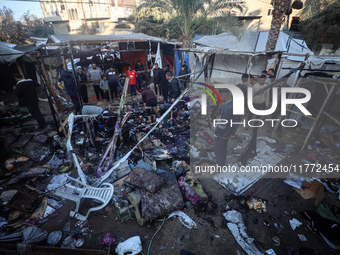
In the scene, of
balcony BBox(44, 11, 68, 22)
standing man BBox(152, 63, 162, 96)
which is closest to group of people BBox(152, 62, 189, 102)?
standing man BBox(152, 63, 162, 96)

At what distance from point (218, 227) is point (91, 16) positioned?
35.7 meters

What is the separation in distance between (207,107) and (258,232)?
4.39m

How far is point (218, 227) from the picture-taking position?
10.8 feet

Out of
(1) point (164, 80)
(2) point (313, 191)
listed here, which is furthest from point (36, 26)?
(2) point (313, 191)

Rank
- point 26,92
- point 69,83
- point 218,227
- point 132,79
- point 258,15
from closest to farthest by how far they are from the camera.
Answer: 1. point 218,227
2. point 26,92
3. point 69,83
4. point 132,79
5. point 258,15

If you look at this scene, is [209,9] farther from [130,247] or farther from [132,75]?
[130,247]

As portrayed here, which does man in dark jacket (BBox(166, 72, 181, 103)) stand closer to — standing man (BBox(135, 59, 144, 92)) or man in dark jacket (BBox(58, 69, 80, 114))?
standing man (BBox(135, 59, 144, 92))

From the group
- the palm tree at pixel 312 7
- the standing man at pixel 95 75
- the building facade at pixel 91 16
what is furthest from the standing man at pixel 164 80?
the building facade at pixel 91 16

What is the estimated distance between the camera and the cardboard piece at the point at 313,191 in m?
3.66

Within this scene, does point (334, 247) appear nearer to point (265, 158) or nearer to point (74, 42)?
point (265, 158)

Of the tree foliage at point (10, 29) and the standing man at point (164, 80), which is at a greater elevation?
the tree foliage at point (10, 29)

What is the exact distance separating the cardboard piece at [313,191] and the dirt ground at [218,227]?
0.11 m

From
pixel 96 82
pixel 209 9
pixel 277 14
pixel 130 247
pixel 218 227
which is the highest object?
pixel 209 9

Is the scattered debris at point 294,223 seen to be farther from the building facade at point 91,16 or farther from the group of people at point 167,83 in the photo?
the building facade at point 91,16
